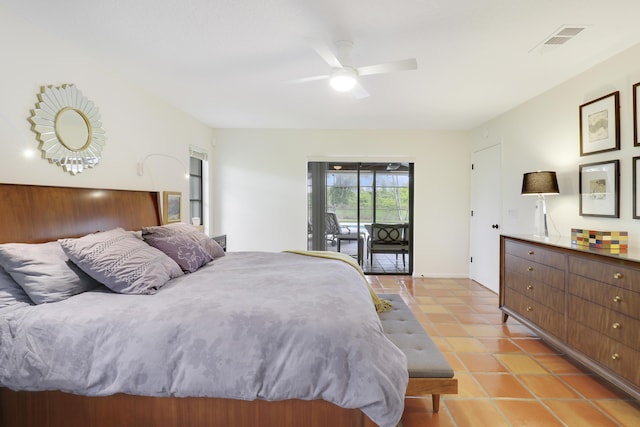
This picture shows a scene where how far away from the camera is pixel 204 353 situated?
138 centimetres

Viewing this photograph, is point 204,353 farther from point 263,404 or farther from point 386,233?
point 386,233

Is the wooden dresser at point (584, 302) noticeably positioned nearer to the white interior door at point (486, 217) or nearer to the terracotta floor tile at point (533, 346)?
the terracotta floor tile at point (533, 346)

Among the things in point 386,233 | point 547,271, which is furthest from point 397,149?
point 547,271

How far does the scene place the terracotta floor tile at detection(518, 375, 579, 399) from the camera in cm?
207

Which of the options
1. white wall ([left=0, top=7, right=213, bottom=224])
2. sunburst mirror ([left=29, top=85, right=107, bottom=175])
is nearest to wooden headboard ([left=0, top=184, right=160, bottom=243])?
white wall ([left=0, top=7, right=213, bottom=224])

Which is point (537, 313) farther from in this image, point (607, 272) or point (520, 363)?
point (607, 272)

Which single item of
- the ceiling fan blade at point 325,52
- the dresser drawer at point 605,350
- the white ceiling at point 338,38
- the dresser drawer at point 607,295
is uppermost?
the white ceiling at point 338,38

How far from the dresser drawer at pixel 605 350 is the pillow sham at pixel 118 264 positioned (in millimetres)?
2791

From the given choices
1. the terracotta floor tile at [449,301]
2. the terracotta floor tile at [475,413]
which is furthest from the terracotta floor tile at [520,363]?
the terracotta floor tile at [449,301]

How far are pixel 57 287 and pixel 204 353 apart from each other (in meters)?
0.96

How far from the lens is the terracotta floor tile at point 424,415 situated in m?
1.80

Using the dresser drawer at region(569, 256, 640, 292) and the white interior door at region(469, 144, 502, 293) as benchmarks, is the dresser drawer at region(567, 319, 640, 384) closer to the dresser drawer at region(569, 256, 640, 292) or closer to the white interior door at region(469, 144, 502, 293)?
the dresser drawer at region(569, 256, 640, 292)

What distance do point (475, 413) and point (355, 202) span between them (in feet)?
14.2

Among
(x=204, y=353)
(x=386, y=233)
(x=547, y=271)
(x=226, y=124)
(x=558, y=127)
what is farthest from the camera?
(x=386, y=233)
